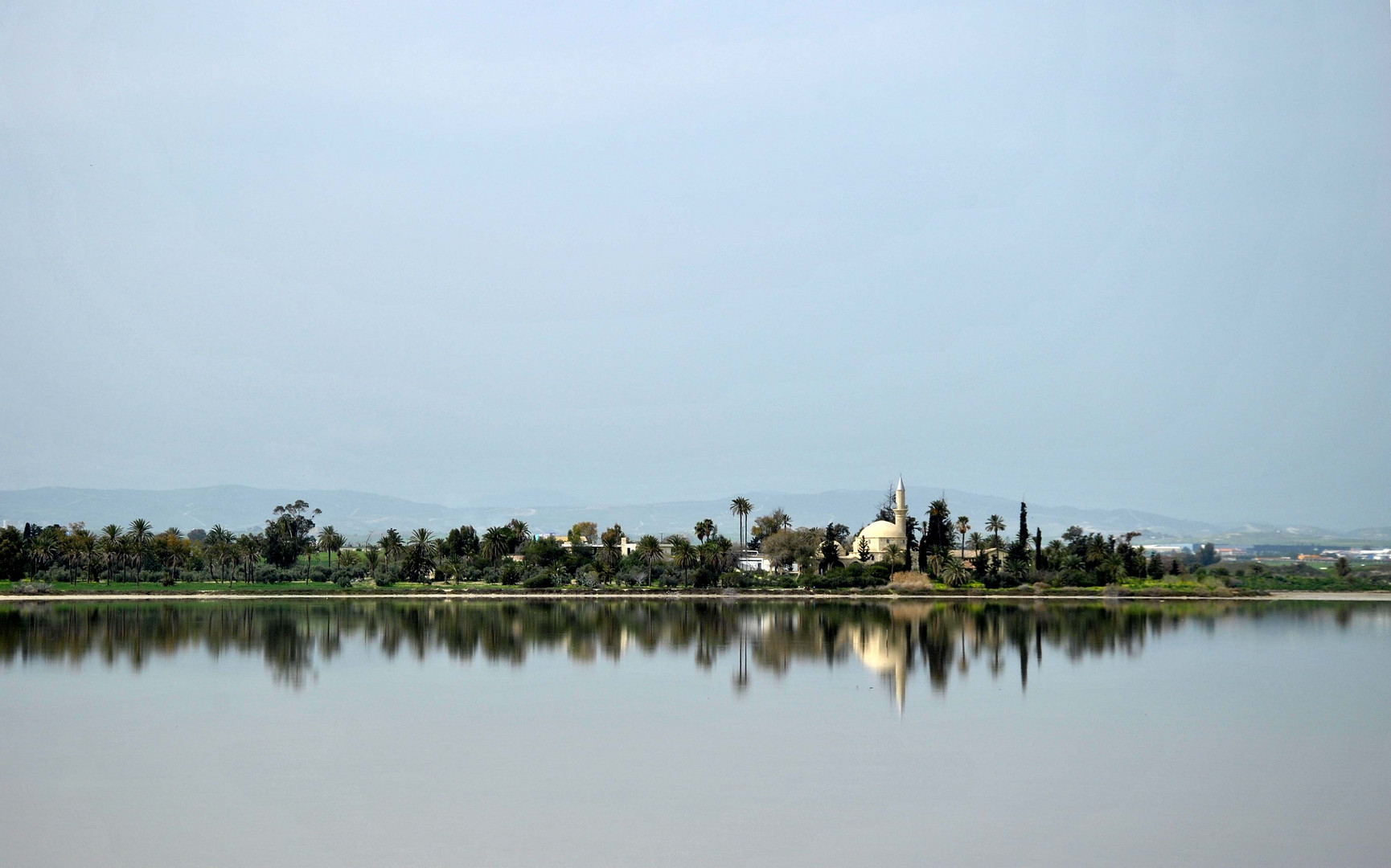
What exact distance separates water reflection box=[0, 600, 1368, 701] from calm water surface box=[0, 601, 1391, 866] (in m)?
0.38

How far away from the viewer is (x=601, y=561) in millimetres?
91875

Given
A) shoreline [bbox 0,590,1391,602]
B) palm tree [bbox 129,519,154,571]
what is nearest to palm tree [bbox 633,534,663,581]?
shoreline [bbox 0,590,1391,602]

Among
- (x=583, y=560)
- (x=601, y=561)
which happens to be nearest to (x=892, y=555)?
(x=601, y=561)

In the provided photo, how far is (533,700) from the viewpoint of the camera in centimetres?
3259

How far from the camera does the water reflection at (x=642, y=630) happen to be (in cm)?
4306

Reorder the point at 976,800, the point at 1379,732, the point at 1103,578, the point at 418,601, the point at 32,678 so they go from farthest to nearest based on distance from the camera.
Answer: the point at 1103,578 → the point at 418,601 → the point at 32,678 → the point at 1379,732 → the point at 976,800

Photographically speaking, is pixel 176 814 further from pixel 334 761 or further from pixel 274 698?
pixel 274 698

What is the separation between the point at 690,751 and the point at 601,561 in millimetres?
66635

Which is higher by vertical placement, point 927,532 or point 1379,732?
point 927,532

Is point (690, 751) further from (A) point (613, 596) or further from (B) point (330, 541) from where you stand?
(B) point (330, 541)

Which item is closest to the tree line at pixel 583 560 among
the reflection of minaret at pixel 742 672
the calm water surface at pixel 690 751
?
the calm water surface at pixel 690 751

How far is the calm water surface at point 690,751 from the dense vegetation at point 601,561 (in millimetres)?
36177

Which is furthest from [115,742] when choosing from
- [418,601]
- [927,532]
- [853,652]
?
[927,532]

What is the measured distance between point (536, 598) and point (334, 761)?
55322 millimetres
